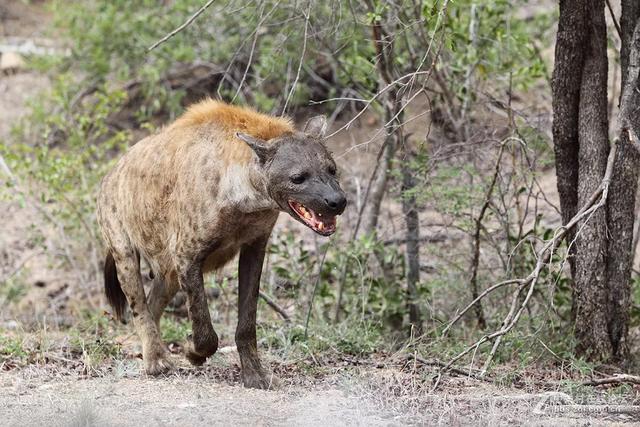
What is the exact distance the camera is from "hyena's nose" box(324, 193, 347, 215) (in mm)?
4992

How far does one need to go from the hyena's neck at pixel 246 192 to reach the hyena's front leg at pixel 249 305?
362mm

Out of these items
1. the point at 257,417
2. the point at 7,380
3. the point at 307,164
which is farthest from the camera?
the point at 7,380

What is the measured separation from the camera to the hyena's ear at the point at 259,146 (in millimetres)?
5148

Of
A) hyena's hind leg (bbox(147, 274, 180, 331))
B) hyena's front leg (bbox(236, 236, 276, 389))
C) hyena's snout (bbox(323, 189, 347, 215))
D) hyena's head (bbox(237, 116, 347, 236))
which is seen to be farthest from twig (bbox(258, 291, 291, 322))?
hyena's snout (bbox(323, 189, 347, 215))

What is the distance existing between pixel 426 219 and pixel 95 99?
558 cm

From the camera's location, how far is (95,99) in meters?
12.1

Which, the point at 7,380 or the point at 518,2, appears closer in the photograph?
the point at 7,380

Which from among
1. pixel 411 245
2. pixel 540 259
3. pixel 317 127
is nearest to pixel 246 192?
pixel 317 127

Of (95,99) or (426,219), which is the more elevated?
(95,99)

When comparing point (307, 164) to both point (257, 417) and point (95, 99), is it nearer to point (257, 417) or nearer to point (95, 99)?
point (257, 417)

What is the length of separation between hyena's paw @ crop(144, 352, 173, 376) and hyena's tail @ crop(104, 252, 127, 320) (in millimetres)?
885

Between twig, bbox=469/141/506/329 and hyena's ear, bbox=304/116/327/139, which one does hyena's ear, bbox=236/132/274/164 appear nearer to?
hyena's ear, bbox=304/116/327/139

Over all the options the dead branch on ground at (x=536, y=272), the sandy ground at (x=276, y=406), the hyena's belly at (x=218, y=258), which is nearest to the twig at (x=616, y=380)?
the sandy ground at (x=276, y=406)

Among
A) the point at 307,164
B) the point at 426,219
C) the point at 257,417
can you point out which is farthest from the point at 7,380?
the point at 426,219
